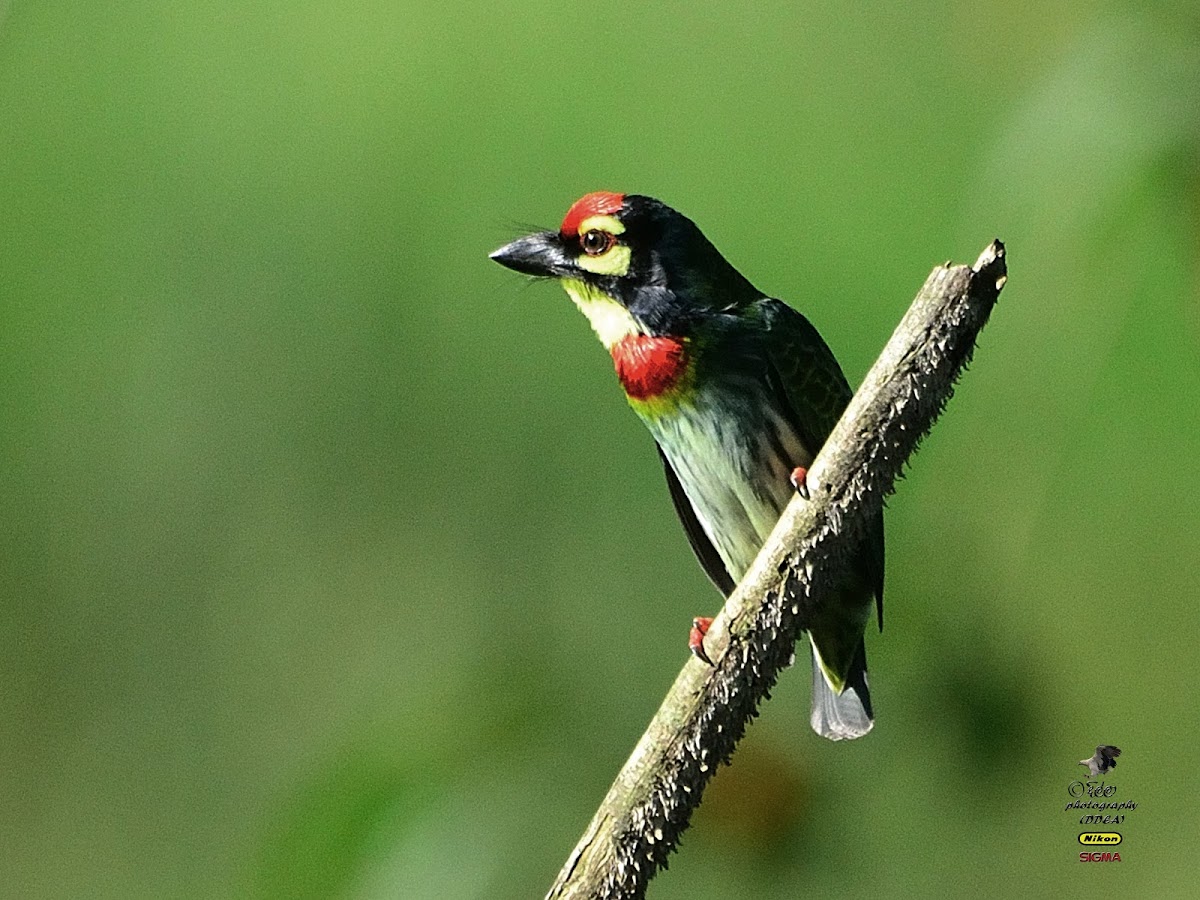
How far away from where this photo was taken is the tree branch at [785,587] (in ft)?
3.58

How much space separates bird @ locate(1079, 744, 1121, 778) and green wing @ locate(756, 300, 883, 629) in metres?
0.38

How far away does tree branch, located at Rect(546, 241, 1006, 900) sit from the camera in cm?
109

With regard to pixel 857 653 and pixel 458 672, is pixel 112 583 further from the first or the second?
pixel 857 653

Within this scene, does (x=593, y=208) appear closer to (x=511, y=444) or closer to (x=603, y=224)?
(x=603, y=224)

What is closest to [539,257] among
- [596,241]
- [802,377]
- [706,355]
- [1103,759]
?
[596,241]

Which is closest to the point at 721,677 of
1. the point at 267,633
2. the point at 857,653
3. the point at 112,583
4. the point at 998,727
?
the point at 857,653

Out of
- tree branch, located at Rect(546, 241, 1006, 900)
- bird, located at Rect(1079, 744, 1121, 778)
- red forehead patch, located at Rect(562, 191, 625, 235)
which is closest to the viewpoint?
tree branch, located at Rect(546, 241, 1006, 900)

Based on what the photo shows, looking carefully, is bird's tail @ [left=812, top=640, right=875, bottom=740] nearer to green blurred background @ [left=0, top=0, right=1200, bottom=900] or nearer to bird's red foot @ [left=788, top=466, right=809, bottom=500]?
green blurred background @ [left=0, top=0, right=1200, bottom=900]

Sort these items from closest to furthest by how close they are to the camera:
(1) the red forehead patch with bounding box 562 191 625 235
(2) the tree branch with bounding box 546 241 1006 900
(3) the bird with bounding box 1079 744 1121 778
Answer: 1. (2) the tree branch with bounding box 546 241 1006 900
2. (1) the red forehead patch with bounding box 562 191 625 235
3. (3) the bird with bounding box 1079 744 1121 778

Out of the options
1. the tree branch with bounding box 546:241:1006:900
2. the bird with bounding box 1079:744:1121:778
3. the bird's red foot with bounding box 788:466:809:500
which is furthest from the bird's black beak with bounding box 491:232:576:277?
the bird with bounding box 1079:744:1121:778

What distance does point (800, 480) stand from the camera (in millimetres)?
1347

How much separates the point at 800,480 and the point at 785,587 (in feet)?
0.76

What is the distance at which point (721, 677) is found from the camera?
3.75ft

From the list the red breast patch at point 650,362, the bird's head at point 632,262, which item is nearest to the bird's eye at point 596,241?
the bird's head at point 632,262
